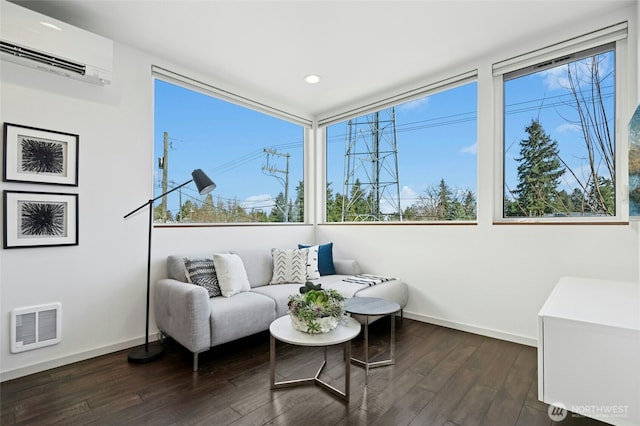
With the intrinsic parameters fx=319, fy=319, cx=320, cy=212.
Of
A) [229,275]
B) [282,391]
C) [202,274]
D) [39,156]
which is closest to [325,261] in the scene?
[229,275]

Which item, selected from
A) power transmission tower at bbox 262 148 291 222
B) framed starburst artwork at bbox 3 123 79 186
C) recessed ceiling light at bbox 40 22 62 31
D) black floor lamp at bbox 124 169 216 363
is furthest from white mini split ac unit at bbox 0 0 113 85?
power transmission tower at bbox 262 148 291 222

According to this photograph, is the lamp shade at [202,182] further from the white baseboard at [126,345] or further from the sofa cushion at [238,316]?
the white baseboard at [126,345]

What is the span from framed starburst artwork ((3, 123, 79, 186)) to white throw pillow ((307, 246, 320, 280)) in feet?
7.22

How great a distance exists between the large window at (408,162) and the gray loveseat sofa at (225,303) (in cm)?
98

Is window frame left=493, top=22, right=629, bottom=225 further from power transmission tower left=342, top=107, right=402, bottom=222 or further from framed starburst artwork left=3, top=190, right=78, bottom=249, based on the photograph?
framed starburst artwork left=3, top=190, right=78, bottom=249

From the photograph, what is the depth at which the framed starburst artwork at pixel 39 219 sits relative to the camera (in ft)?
7.00

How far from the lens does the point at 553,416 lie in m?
1.69

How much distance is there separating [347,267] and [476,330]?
145 centimetres

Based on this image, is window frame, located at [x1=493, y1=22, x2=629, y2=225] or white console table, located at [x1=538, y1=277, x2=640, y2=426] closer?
white console table, located at [x1=538, y1=277, x2=640, y2=426]

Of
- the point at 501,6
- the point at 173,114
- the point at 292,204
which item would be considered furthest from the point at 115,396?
the point at 501,6

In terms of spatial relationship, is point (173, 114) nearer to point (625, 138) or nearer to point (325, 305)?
point (325, 305)

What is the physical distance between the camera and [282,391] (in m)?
1.97

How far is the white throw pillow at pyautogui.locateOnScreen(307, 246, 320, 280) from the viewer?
350cm

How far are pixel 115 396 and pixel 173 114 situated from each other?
2439 millimetres
